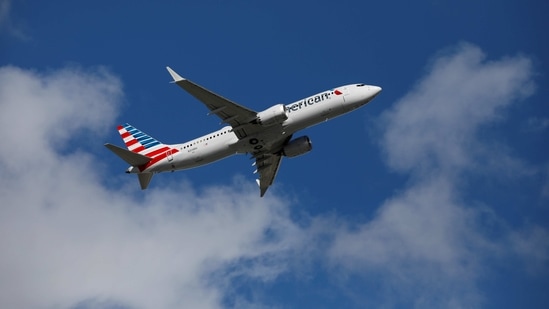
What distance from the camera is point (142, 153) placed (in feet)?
284

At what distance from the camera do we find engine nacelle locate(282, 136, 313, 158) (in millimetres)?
86375

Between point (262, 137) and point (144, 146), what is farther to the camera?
point (144, 146)

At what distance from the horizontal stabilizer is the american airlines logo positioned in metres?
17.2

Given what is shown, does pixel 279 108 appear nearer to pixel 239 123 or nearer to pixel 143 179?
pixel 239 123

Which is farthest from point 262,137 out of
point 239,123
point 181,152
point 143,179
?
point 143,179

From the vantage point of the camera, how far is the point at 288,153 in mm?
87125

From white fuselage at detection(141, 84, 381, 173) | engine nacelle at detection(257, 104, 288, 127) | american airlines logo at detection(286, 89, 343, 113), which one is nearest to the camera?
engine nacelle at detection(257, 104, 288, 127)

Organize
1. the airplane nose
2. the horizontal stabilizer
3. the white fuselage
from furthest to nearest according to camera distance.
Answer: the airplane nose < the horizontal stabilizer < the white fuselage

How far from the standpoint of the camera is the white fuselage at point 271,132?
7912cm

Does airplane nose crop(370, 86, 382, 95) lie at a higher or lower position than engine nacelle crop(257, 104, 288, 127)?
higher

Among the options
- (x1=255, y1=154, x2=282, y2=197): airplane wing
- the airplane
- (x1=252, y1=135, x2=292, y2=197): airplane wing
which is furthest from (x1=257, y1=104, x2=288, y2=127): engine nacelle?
(x1=255, y1=154, x2=282, y2=197): airplane wing

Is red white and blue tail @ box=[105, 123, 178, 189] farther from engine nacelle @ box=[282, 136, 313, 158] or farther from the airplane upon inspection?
engine nacelle @ box=[282, 136, 313, 158]

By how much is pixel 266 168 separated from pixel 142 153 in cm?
1504

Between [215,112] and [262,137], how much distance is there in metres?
6.35
